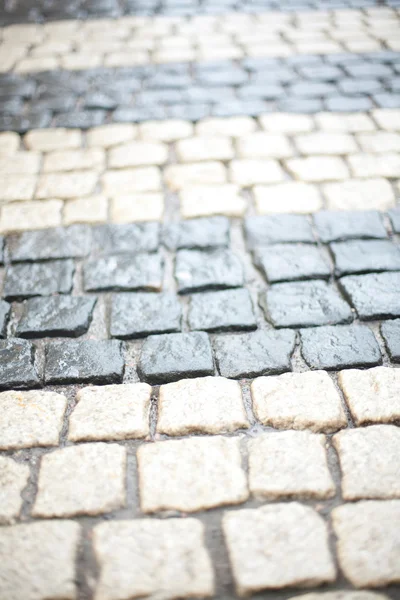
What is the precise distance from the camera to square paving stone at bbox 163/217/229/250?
2.46 meters

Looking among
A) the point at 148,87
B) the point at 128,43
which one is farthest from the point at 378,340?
the point at 128,43

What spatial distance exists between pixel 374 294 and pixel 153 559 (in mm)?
1453

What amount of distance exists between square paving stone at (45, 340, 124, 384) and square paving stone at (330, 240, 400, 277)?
44.1 inches

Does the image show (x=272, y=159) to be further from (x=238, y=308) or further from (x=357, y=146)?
(x=238, y=308)

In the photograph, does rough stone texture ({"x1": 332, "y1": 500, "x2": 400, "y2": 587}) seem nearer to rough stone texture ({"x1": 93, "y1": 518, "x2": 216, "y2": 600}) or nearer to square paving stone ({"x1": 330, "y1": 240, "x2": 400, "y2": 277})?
rough stone texture ({"x1": 93, "y1": 518, "x2": 216, "y2": 600})

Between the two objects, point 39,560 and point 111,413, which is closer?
point 39,560

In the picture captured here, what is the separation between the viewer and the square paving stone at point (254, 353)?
1883mm

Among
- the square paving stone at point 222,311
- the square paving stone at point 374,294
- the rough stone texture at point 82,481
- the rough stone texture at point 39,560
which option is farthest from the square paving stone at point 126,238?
the rough stone texture at point 39,560

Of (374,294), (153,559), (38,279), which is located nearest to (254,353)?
(374,294)

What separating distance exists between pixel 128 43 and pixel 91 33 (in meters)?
0.51

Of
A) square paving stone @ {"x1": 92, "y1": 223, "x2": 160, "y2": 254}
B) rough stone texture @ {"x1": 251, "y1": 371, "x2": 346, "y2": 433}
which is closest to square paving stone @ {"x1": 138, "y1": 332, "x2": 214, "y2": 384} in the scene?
rough stone texture @ {"x1": 251, "y1": 371, "x2": 346, "y2": 433}

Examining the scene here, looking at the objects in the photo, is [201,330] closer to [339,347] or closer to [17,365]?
[339,347]

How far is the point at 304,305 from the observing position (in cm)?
215

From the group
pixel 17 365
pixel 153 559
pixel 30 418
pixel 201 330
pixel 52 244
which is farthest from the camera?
pixel 52 244
